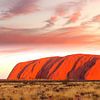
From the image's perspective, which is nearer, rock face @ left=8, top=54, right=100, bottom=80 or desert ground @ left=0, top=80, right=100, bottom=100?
desert ground @ left=0, top=80, right=100, bottom=100

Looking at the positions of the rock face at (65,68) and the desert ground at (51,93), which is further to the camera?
the rock face at (65,68)

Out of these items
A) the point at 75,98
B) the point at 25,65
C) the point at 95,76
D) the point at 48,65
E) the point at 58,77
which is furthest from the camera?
the point at 25,65

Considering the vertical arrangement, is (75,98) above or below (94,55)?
below

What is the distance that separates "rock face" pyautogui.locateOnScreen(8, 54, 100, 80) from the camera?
13175 centimetres

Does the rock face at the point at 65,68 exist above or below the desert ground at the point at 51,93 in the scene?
above

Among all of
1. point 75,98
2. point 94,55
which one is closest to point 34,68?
point 94,55

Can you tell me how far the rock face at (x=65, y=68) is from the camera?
432ft

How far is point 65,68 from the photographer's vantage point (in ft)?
465

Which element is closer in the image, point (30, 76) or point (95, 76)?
point (95, 76)

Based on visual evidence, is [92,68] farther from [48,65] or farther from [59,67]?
[48,65]

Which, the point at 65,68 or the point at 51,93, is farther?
the point at 65,68

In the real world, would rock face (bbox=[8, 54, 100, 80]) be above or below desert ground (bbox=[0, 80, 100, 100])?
above

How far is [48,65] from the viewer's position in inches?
6004

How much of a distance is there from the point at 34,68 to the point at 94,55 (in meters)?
30.7
